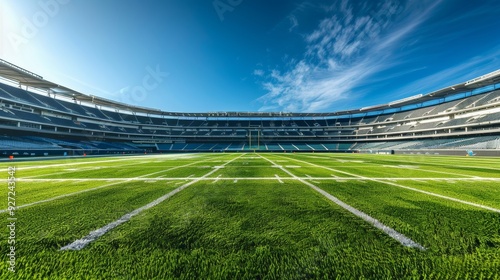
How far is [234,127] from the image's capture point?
219 ft

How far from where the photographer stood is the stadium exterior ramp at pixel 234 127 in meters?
33.0

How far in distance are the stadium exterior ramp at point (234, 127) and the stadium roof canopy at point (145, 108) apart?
17 centimetres

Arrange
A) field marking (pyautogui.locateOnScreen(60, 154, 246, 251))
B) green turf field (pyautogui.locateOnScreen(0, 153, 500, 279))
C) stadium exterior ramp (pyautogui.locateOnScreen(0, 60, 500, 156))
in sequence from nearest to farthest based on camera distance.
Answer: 1. green turf field (pyautogui.locateOnScreen(0, 153, 500, 279))
2. field marking (pyautogui.locateOnScreen(60, 154, 246, 251))
3. stadium exterior ramp (pyautogui.locateOnScreen(0, 60, 500, 156))

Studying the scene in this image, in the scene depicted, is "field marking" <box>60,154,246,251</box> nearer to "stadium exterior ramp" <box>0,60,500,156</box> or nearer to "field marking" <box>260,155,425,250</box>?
"field marking" <box>260,155,425,250</box>

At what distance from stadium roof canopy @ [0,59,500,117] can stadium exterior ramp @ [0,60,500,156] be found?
0.56 ft

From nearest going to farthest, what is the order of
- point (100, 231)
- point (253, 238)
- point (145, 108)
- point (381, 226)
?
point (253, 238)
point (100, 231)
point (381, 226)
point (145, 108)

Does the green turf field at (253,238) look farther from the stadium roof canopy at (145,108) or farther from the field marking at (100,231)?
the stadium roof canopy at (145,108)

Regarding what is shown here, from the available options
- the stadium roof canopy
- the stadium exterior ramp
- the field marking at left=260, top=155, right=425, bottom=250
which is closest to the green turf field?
the field marking at left=260, top=155, right=425, bottom=250

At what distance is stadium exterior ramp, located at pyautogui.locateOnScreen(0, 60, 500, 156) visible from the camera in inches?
1299

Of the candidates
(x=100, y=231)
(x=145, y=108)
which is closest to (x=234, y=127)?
(x=145, y=108)

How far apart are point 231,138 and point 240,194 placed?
59946mm

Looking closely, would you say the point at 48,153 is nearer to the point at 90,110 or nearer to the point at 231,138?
the point at 90,110

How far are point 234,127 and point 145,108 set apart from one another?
99.1ft

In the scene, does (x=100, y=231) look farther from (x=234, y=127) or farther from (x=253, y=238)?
(x=234, y=127)
